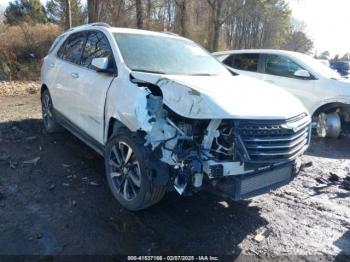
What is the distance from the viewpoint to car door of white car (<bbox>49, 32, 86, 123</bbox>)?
5098mm

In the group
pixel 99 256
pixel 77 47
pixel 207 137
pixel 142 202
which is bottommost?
pixel 99 256

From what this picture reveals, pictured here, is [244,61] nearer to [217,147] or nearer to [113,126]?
[113,126]

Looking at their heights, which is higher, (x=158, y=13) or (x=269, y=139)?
(x=158, y=13)

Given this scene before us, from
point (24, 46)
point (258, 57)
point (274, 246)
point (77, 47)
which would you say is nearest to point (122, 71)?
point (77, 47)

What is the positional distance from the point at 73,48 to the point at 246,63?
4.67 meters

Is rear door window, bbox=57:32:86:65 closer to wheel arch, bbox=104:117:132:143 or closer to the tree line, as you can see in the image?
wheel arch, bbox=104:117:132:143

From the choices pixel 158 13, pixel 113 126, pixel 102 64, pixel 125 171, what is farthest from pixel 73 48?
pixel 158 13

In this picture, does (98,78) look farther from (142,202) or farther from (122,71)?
(142,202)

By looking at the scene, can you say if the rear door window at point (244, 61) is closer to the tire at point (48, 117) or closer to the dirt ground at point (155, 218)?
the dirt ground at point (155, 218)

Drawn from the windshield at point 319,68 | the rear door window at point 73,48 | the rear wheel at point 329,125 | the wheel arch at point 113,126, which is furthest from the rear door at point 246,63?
the wheel arch at point 113,126

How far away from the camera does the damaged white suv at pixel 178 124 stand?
325 cm

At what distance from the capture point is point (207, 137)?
3.26 meters

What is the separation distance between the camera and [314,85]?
7477mm

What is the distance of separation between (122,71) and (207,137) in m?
1.38
